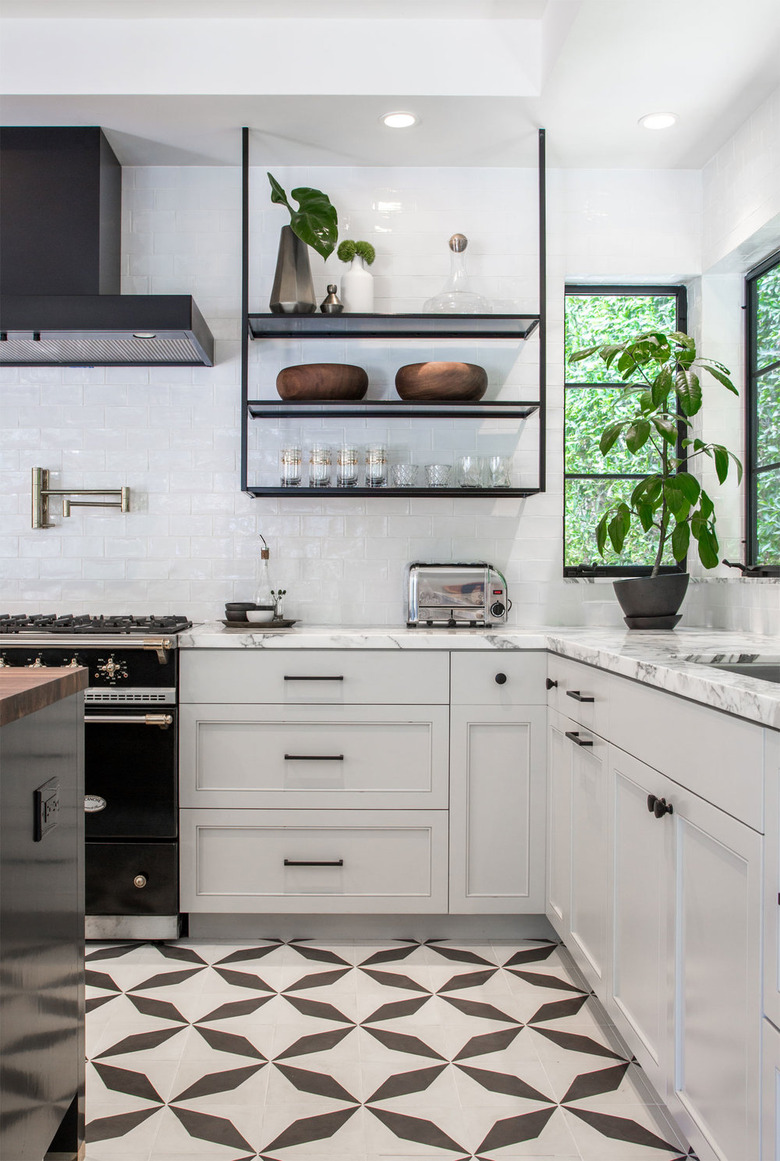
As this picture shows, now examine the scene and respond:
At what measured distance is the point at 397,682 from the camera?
8.54 ft

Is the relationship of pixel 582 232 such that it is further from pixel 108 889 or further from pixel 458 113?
pixel 108 889

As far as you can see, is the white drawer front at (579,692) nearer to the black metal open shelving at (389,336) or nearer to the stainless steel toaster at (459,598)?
the stainless steel toaster at (459,598)

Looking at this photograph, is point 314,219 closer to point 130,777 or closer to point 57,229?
point 57,229

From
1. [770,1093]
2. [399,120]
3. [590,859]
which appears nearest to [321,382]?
[399,120]

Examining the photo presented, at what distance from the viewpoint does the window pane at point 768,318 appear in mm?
2868

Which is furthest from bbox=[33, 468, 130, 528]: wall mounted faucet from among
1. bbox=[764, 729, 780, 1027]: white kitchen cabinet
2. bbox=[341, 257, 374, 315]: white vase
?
bbox=[764, 729, 780, 1027]: white kitchen cabinet

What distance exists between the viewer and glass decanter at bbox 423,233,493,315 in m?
2.95

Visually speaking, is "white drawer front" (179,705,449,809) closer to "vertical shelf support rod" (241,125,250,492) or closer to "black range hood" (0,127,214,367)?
"vertical shelf support rod" (241,125,250,492)

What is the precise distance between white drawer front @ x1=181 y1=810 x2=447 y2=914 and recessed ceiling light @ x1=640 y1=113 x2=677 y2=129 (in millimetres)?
2339

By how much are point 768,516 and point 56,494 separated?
8.28 ft

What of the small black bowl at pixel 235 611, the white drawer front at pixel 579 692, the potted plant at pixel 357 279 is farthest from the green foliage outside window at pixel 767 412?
the small black bowl at pixel 235 611

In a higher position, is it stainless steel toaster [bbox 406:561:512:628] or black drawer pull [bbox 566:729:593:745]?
stainless steel toaster [bbox 406:561:512:628]

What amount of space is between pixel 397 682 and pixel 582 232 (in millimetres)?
1863

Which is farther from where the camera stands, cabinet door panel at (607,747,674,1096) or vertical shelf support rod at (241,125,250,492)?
vertical shelf support rod at (241,125,250,492)
